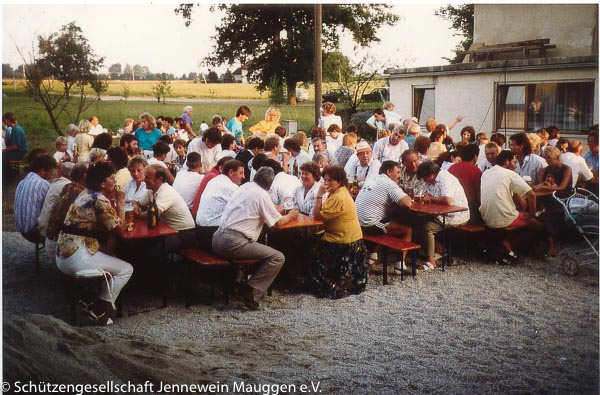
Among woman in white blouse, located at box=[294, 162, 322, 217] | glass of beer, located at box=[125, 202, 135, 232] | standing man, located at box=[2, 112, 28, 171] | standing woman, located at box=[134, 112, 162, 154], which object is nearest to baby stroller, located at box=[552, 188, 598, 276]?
woman in white blouse, located at box=[294, 162, 322, 217]

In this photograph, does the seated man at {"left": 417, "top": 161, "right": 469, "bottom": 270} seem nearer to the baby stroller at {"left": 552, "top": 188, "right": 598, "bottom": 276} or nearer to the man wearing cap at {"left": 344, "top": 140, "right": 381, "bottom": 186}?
the man wearing cap at {"left": 344, "top": 140, "right": 381, "bottom": 186}

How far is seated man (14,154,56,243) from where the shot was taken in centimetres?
636

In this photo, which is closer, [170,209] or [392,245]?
[170,209]

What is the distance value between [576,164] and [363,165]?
8.82ft

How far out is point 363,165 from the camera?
7.93 meters

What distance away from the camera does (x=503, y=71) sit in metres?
12.3

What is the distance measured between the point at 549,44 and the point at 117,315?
1086 cm

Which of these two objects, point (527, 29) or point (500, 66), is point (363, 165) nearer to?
point (500, 66)

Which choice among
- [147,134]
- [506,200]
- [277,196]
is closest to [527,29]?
[506,200]

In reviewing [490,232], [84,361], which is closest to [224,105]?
[490,232]

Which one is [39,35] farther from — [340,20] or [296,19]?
[340,20]

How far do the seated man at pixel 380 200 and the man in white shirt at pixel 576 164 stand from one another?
7.79 feet

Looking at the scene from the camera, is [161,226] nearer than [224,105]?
Yes

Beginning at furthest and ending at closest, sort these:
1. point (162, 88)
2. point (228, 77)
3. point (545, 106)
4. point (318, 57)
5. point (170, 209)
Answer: point (545, 106)
point (228, 77)
point (318, 57)
point (162, 88)
point (170, 209)
